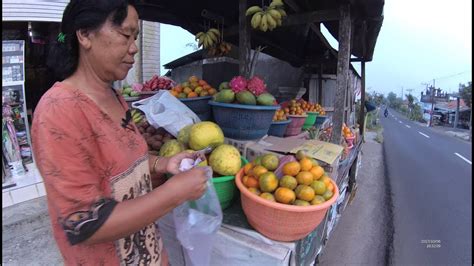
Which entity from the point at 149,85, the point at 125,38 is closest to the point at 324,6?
the point at 149,85

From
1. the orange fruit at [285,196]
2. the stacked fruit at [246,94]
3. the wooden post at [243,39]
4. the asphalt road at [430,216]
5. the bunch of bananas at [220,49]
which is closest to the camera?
the orange fruit at [285,196]

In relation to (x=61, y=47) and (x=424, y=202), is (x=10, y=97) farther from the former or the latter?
(x=424, y=202)

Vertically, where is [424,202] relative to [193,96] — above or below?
below

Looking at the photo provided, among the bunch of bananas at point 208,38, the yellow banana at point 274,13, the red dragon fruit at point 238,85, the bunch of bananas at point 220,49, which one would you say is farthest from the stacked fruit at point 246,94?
the bunch of bananas at point 220,49

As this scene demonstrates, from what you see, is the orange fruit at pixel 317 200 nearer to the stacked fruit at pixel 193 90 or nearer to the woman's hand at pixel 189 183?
the woman's hand at pixel 189 183

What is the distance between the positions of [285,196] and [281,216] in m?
0.11

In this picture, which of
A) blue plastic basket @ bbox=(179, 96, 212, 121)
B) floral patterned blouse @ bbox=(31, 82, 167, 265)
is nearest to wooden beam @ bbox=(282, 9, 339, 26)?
blue plastic basket @ bbox=(179, 96, 212, 121)

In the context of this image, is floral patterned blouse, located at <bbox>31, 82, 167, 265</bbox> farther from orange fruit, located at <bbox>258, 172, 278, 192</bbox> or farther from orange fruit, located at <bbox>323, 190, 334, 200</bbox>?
orange fruit, located at <bbox>323, 190, 334, 200</bbox>

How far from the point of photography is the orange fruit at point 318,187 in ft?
5.15

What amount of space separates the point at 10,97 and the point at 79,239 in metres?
3.90

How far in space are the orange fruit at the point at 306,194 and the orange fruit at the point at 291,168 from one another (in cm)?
14

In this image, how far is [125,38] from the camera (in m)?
0.95

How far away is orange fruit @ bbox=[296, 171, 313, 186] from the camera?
5.21 ft
